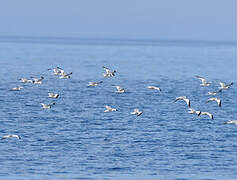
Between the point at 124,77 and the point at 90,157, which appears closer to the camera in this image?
the point at 90,157

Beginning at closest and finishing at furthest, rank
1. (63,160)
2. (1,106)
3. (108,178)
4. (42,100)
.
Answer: (108,178)
(63,160)
(1,106)
(42,100)

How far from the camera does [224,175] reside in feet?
177

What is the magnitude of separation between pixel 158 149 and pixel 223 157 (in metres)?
5.20

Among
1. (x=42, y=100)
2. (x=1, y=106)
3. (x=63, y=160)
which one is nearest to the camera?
(x=63, y=160)

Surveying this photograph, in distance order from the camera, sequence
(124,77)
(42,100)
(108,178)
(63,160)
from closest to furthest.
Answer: (108,178) < (63,160) < (42,100) < (124,77)

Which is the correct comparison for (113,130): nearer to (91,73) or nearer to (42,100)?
(42,100)

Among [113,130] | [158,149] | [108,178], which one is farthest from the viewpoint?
[113,130]

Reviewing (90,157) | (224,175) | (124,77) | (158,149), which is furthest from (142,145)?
(124,77)

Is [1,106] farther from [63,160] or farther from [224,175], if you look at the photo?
[224,175]

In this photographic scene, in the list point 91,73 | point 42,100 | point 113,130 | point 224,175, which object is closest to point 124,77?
point 91,73

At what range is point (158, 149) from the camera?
62.2 metres

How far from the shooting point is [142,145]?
63812 millimetres

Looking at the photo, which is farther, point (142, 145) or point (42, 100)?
point (42, 100)

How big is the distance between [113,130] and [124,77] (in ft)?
183
